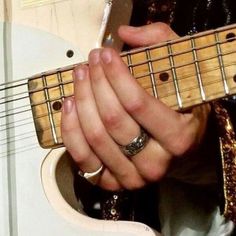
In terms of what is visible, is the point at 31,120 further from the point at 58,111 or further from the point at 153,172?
the point at 153,172

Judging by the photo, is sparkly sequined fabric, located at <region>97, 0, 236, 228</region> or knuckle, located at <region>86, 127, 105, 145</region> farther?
sparkly sequined fabric, located at <region>97, 0, 236, 228</region>

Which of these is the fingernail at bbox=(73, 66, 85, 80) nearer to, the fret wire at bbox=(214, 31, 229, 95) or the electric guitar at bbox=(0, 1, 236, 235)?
the electric guitar at bbox=(0, 1, 236, 235)

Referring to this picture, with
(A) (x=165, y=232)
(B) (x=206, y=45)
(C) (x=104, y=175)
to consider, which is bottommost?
(A) (x=165, y=232)

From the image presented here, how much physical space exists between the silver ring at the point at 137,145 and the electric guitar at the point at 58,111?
5cm

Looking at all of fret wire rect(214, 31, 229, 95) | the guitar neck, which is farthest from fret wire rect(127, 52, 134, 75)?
fret wire rect(214, 31, 229, 95)

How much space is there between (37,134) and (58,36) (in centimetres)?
16

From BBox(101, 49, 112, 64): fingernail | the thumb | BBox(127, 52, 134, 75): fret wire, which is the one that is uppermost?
the thumb

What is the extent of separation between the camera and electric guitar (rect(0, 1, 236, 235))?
0.93 m

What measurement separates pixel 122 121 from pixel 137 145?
4 cm

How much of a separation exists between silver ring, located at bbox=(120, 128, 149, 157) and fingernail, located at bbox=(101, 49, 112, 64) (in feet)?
0.30

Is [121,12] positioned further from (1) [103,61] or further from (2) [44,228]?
(2) [44,228]

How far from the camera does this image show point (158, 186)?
1.12 metres

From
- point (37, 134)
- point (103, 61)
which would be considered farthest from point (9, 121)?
point (103, 61)

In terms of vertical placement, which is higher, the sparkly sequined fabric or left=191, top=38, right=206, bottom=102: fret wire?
the sparkly sequined fabric
